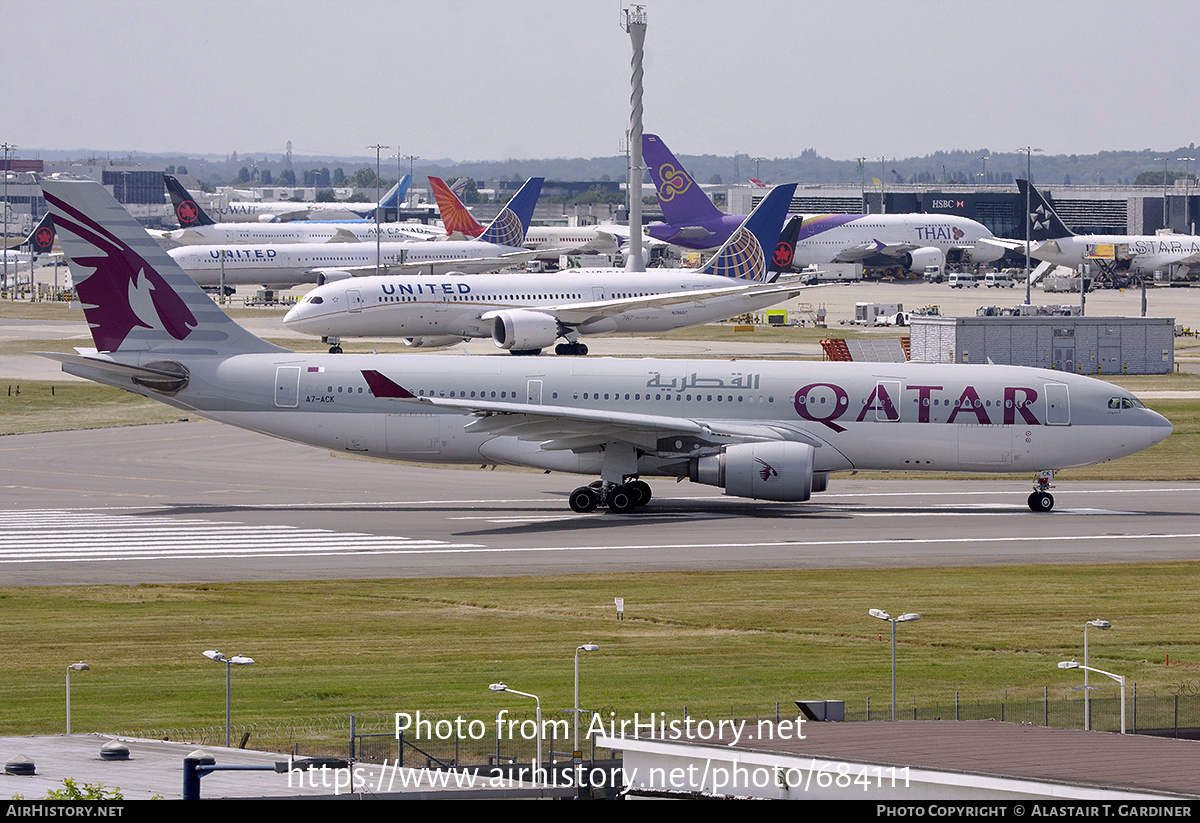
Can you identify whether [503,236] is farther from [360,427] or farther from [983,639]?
[983,639]

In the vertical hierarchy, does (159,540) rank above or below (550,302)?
below

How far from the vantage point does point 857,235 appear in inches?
6496

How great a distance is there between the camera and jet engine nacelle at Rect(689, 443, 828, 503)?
145 ft

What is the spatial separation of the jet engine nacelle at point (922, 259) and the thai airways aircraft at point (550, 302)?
73690 mm

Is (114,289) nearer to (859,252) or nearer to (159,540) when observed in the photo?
(159,540)

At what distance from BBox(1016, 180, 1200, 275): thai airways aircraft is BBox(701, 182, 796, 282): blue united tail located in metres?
66.0

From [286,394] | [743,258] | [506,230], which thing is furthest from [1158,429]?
[506,230]

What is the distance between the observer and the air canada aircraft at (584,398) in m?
46.2

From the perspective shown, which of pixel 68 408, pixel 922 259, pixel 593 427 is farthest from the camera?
pixel 922 259

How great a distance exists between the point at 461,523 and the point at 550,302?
43.8 meters

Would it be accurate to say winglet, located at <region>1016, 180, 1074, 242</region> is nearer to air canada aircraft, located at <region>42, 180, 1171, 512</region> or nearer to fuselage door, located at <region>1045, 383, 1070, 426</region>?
fuselage door, located at <region>1045, 383, 1070, 426</region>

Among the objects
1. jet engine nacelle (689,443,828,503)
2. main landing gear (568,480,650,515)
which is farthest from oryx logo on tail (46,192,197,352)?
jet engine nacelle (689,443,828,503)

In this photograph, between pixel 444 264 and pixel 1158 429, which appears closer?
pixel 1158 429
